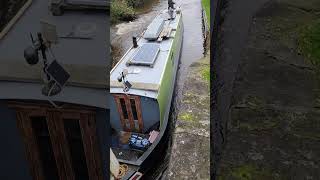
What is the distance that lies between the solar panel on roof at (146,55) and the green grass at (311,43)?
41.5 ft

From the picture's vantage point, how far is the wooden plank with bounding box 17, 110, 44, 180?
1.36 metres

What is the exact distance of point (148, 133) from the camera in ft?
46.5

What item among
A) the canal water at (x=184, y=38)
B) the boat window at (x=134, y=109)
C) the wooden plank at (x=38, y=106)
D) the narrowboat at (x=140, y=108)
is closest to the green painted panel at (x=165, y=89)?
the narrowboat at (x=140, y=108)

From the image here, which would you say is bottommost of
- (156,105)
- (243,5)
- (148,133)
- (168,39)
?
(148,133)

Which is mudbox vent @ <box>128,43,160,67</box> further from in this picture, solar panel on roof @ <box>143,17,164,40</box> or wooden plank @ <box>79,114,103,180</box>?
wooden plank @ <box>79,114,103,180</box>

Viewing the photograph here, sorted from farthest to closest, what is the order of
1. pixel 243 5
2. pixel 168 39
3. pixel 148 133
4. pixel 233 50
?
1. pixel 168 39
2. pixel 148 133
3. pixel 243 5
4. pixel 233 50

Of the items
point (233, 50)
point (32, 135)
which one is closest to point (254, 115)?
point (233, 50)

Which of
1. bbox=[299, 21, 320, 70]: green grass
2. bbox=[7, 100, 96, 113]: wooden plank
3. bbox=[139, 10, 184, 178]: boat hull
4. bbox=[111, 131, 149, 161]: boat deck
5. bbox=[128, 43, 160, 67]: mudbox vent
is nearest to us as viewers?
bbox=[299, 21, 320, 70]: green grass

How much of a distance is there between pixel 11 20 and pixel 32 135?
15.8 inches

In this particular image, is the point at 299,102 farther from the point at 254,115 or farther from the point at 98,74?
the point at 98,74

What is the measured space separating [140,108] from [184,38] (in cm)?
1262

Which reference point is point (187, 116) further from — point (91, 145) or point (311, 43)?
point (311, 43)

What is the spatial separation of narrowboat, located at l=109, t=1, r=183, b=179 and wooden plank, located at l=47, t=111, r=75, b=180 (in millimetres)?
10769

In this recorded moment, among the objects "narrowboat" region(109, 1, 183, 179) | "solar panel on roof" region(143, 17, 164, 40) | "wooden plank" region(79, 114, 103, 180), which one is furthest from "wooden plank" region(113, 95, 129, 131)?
"wooden plank" region(79, 114, 103, 180)
